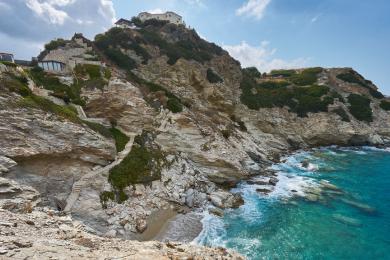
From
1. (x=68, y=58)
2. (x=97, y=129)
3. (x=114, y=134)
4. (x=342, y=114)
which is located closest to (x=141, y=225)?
(x=97, y=129)

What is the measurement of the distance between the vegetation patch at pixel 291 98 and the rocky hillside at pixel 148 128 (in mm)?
378

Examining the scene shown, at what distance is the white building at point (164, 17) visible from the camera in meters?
103

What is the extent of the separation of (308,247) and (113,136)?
26046 mm

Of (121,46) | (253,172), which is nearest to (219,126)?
(253,172)

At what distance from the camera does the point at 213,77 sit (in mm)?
67875

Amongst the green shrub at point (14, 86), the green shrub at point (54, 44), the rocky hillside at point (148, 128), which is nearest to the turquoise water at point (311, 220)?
the rocky hillside at point (148, 128)

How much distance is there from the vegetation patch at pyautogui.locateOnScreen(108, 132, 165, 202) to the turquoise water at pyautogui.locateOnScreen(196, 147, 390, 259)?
29.6 feet

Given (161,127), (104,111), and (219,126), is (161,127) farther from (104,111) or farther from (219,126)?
(219,126)

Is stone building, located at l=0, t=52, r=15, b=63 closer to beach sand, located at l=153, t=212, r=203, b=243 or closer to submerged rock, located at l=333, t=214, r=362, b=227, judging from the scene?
beach sand, located at l=153, t=212, r=203, b=243

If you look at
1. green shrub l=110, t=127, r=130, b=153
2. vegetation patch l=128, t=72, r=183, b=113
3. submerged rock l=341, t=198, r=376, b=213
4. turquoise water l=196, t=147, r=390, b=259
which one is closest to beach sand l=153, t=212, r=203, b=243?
turquoise water l=196, t=147, r=390, b=259

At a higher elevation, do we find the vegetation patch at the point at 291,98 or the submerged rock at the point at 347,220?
the vegetation patch at the point at 291,98

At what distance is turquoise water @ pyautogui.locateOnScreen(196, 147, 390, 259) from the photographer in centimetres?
2561

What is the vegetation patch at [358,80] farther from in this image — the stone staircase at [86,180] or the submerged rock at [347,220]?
the stone staircase at [86,180]

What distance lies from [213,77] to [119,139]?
3642cm
